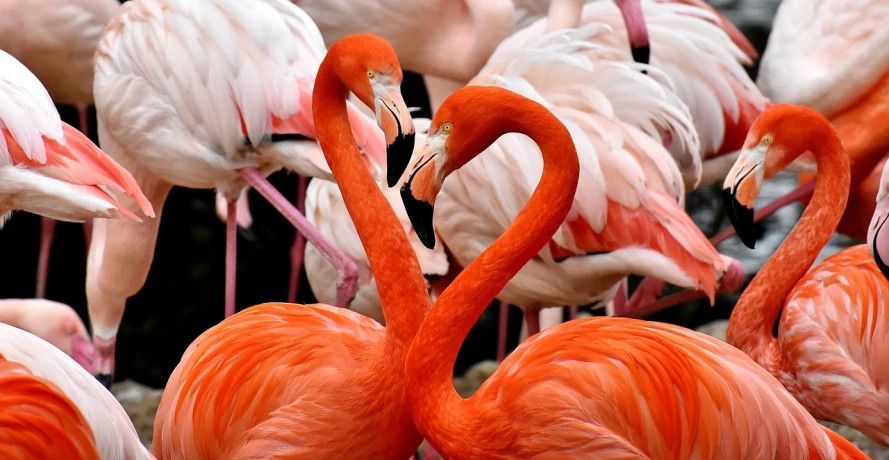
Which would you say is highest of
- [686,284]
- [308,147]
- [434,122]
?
[434,122]

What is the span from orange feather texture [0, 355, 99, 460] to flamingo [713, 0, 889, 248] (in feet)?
8.72

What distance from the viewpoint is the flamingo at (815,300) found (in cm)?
303

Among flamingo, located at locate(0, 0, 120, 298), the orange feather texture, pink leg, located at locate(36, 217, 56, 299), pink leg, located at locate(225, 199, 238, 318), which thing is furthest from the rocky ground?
the orange feather texture

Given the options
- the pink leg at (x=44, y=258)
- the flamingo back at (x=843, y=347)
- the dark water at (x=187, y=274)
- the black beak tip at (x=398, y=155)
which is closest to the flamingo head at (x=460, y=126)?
the black beak tip at (x=398, y=155)

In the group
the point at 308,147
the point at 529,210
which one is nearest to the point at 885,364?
the point at 529,210

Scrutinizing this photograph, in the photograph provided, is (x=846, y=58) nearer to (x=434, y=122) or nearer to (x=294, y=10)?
(x=294, y=10)

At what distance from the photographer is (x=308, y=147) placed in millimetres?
3348

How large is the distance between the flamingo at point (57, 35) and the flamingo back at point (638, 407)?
2450 millimetres

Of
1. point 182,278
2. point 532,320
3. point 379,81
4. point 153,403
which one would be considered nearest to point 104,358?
point 153,403

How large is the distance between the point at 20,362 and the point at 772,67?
10.6ft

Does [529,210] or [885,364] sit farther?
[885,364]

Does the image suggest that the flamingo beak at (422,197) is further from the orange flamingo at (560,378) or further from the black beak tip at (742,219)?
the black beak tip at (742,219)

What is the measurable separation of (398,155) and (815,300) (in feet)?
4.05

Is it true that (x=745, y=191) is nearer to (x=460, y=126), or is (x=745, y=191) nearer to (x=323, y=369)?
(x=460, y=126)
